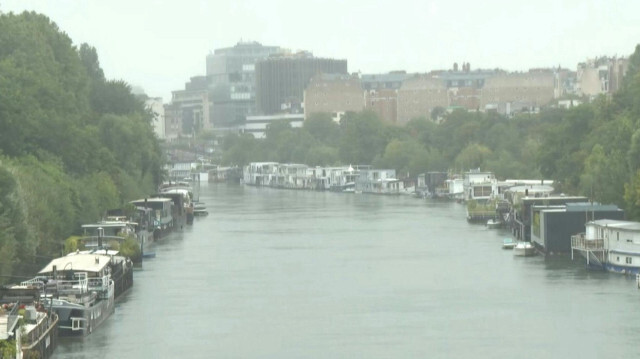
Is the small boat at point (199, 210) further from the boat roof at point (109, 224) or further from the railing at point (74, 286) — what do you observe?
the railing at point (74, 286)

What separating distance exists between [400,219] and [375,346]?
38.2 metres

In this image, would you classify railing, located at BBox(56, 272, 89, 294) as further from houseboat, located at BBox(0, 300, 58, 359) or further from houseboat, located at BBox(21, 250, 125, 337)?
houseboat, located at BBox(0, 300, 58, 359)

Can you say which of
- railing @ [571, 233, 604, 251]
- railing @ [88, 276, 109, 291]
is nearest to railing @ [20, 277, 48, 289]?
railing @ [88, 276, 109, 291]

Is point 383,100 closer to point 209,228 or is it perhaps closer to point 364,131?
point 364,131

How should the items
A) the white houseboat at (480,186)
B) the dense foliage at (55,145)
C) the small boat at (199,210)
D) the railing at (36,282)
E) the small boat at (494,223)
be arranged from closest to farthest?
the railing at (36,282)
the dense foliage at (55,145)
the small boat at (494,223)
the small boat at (199,210)
the white houseboat at (480,186)

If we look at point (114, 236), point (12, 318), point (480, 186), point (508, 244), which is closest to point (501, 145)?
point (480, 186)

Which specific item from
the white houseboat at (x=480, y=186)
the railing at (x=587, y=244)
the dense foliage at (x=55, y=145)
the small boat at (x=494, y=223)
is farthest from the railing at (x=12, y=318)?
the white houseboat at (x=480, y=186)

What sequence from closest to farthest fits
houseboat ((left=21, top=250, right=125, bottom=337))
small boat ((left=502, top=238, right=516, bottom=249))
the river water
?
1. the river water
2. houseboat ((left=21, top=250, right=125, bottom=337))
3. small boat ((left=502, top=238, right=516, bottom=249))

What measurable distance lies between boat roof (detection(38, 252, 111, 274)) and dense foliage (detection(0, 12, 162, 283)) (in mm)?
1016

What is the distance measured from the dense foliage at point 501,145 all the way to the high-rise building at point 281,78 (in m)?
29.0

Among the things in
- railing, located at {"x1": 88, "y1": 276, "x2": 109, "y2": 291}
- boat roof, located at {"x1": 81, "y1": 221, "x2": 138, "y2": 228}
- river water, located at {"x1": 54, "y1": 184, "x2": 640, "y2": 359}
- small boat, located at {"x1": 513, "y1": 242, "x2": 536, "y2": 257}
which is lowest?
river water, located at {"x1": 54, "y1": 184, "x2": 640, "y2": 359}

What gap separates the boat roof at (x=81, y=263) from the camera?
1598 inches

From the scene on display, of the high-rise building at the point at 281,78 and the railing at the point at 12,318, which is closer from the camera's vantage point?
the railing at the point at 12,318

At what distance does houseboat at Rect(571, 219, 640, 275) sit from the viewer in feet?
152
